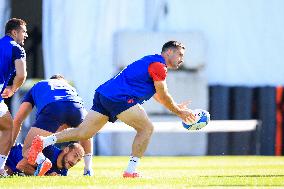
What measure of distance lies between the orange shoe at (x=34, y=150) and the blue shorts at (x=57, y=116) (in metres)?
0.59

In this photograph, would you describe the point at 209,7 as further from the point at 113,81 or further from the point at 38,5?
the point at 113,81

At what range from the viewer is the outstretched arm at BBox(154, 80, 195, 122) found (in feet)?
43.5

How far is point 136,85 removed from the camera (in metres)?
A: 13.5

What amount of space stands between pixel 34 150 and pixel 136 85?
140cm

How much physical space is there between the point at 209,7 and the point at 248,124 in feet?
8.08

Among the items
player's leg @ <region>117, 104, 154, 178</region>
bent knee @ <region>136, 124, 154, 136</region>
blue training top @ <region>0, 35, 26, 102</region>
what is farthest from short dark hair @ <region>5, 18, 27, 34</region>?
Answer: bent knee @ <region>136, 124, 154, 136</region>

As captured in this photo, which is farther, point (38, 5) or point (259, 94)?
point (38, 5)

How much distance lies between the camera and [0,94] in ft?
45.4

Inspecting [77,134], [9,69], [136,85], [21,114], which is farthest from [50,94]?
[136,85]

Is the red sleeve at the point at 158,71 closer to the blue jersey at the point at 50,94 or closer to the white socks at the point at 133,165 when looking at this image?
the white socks at the point at 133,165

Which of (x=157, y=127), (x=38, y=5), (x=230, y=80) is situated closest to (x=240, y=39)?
Result: (x=230, y=80)

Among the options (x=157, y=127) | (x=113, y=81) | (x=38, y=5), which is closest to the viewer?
(x=113, y=81)

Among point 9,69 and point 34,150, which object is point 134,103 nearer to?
point 34,150

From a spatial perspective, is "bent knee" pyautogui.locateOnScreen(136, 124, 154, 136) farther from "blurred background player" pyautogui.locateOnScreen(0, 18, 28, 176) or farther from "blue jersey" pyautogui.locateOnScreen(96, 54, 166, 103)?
"blurred background player" pyautogui.locateOnScreen(0, 18, 28, 176)
